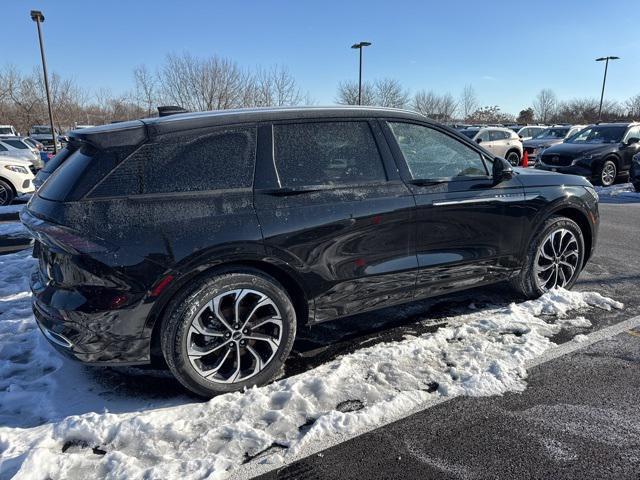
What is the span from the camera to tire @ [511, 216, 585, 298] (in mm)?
4434

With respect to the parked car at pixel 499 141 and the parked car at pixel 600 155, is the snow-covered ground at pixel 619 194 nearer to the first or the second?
the parked car at pixel 600 155

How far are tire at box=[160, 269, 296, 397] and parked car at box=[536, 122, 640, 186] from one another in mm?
13005

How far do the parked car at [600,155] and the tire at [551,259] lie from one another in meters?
10.2

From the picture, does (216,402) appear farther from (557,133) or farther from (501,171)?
(557,133)

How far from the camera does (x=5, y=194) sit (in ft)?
38.7

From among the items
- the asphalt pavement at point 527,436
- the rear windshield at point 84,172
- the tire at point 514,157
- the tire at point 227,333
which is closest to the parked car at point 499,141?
the tire at point 514,157

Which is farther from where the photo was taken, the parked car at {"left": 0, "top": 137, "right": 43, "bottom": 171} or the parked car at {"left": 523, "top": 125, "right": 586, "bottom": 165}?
the parked car at {"left": 523, "top": 125, "right": 586, "bottom": 165}

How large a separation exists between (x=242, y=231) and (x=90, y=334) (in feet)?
3.50

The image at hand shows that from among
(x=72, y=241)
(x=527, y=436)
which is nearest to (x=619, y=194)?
(x=527, y=436)

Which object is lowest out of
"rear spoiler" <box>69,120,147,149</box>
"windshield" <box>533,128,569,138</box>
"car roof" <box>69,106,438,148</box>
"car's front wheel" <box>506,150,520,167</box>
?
"car's front wheel" <box>506,150,520,167</box>

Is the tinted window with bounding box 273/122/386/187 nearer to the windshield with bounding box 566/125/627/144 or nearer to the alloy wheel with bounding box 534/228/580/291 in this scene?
the alloy wheel with bounding box 534/228/580/291

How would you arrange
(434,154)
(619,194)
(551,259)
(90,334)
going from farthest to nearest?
(619,194)
(551,259)
(434,154)
(90,334)

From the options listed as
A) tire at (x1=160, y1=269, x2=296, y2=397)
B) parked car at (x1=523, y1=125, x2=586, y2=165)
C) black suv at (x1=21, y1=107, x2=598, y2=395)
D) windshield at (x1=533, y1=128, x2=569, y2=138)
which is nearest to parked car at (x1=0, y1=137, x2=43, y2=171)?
black suv at (x1=21, y1=107, x2=598, y2=395)

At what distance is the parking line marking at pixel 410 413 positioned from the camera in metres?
2.41
